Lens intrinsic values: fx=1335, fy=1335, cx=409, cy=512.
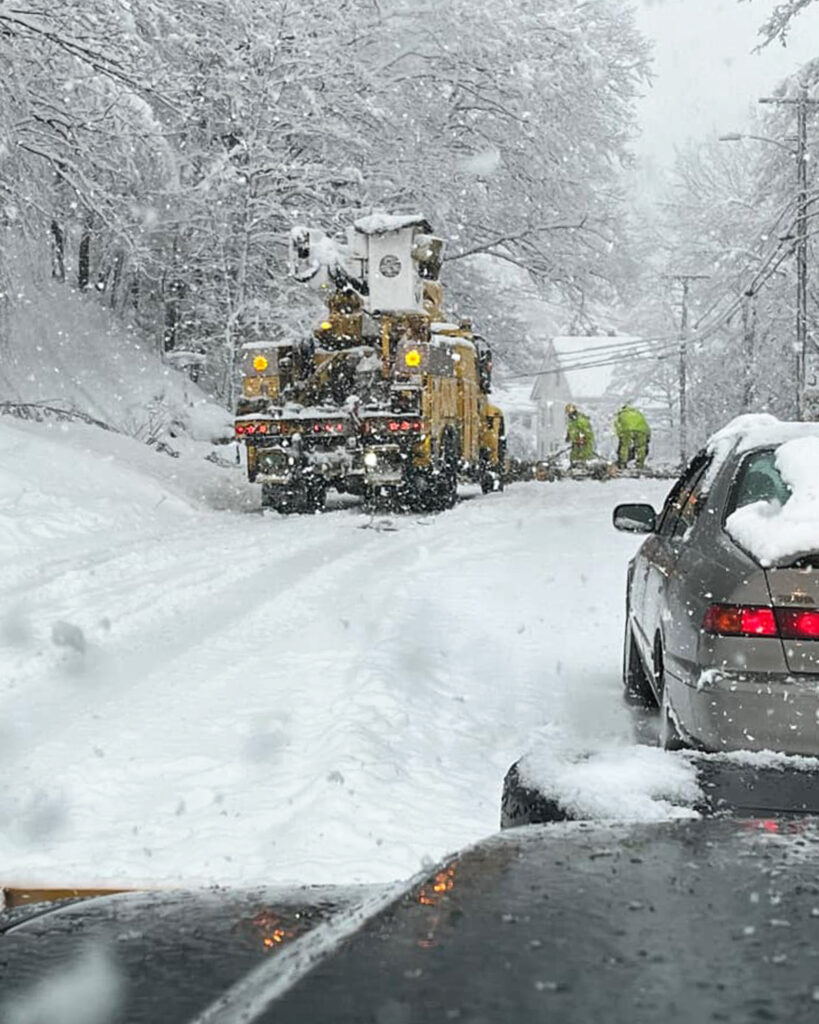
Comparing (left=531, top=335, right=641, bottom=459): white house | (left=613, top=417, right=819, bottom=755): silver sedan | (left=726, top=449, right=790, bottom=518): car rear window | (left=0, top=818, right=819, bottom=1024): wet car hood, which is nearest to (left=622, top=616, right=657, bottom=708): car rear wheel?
(left=613, top=417, right=819, bottom=755): silver sedan

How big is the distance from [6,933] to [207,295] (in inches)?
966

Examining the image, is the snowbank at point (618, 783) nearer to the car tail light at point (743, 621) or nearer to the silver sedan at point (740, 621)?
the silver sedan at point (740, 621)

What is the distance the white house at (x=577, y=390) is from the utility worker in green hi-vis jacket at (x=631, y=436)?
32049mm

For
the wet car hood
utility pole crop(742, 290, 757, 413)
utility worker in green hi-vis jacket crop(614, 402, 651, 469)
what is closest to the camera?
the wet car hood

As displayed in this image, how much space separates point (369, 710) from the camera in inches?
244

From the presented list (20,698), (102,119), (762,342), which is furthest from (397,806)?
(762,342)

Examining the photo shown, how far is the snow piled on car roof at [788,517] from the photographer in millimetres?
4195

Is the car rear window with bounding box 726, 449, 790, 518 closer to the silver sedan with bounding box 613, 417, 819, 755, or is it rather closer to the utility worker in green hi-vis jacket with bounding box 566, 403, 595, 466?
the silver sedan with bounding box 613, 417, 819, 755

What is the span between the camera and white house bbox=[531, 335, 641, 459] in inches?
2885

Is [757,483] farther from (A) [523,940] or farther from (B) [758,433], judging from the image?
(A) [523,940]

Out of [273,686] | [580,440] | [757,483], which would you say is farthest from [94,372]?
[757,483]

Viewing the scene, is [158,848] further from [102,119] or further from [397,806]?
[102,119]

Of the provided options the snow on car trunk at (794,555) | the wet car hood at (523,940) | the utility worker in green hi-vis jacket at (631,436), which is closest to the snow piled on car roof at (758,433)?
the snow on car trunk at (794,555)

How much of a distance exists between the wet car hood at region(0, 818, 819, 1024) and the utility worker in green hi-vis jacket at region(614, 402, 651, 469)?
3151 centimetres
